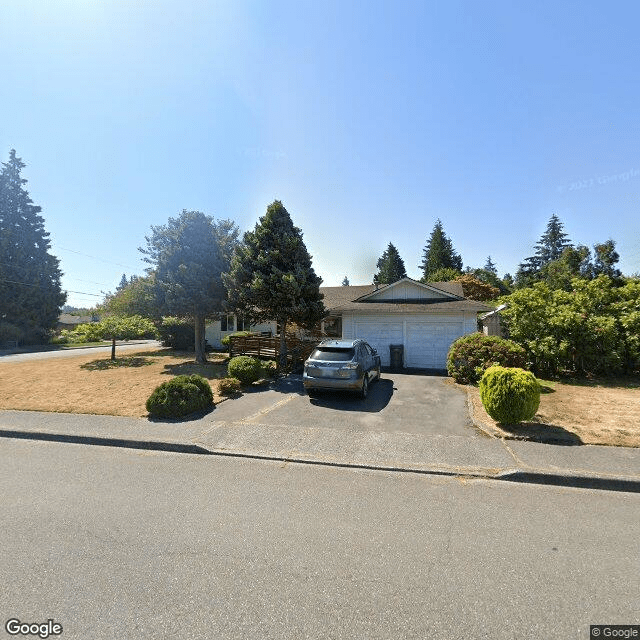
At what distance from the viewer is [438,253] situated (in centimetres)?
5744

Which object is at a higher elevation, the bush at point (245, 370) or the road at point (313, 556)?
the bush at point (245, 370)

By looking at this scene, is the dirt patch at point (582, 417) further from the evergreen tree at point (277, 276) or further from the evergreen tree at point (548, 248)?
the evergreen tree at point (548, 248)

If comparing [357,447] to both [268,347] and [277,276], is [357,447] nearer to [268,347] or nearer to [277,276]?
[277,276]

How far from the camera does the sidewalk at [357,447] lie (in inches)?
193

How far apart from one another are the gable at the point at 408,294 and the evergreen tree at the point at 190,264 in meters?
7.41

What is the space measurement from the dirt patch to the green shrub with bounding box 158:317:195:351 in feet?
61.6

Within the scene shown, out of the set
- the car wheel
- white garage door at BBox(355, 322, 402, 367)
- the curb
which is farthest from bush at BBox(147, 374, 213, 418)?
white garage door at BBox(355, 322, 402, 367)

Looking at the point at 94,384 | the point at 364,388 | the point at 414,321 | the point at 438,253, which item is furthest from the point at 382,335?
the point at 438,253

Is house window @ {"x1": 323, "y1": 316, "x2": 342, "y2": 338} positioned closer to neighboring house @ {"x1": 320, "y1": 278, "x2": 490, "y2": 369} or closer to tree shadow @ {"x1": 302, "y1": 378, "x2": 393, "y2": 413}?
neighboring house @ {"x1": 320, "y1": 278, "x2": 490, "y2": 369}

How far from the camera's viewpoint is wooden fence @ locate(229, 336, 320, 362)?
1534 cm

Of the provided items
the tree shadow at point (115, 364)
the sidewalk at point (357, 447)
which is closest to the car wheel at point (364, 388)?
the sidewalk at point (357, 447)

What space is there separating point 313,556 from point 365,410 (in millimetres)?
5639

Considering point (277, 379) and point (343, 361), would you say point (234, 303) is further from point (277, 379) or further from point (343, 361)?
point (343, 361)

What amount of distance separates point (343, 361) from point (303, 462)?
4.33 m
